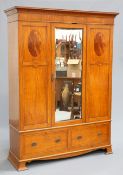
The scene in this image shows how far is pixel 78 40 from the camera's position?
4.14 meters

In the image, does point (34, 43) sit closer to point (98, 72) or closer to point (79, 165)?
point (98, 72)

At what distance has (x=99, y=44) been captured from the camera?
4.24 meters

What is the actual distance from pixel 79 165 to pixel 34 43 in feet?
5.18

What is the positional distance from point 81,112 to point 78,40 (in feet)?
3.02

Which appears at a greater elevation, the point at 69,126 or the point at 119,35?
the point at 119,35

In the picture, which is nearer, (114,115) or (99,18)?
(99,18)

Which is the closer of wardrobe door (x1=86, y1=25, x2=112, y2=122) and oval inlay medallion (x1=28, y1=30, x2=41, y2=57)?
oval inlay medallion (x1=28, y1=30, x2=41, y2=57)

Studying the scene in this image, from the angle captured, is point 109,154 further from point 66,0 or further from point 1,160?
point 66,0

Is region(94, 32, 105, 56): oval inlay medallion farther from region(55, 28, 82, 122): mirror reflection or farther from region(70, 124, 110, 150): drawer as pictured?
region(70, 124, 110, 150): drawer

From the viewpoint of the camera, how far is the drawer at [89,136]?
4230 mm

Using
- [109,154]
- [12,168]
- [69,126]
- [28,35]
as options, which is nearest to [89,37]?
[28,35]

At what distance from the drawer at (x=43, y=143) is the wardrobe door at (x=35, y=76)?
12 centimetres

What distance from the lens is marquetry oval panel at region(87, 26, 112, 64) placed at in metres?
4.18

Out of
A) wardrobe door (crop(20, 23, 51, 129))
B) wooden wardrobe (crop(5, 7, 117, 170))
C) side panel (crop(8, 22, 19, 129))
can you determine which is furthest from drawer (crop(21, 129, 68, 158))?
side panel (crop(8, 22, 19, 129))
